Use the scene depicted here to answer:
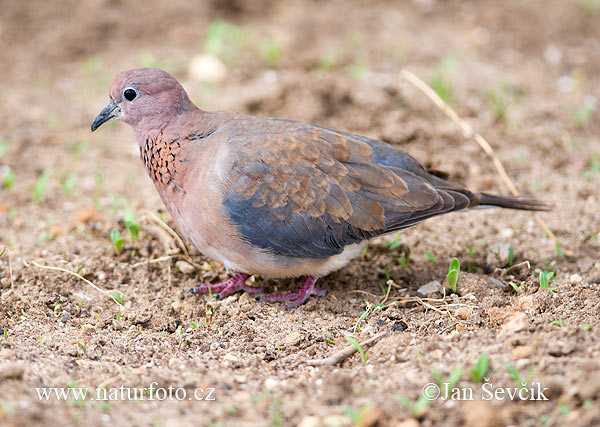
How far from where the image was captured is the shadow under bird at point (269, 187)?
3.80 metres

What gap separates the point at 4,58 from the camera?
7.36 meters

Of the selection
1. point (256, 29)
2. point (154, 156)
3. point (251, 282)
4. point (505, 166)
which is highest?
point (256, 29)

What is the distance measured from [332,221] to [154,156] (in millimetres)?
1131

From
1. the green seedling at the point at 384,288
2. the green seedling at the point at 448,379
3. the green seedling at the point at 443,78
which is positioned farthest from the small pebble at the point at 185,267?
the green seedling at the point at 443,78

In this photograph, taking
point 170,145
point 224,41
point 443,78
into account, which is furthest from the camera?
point 224,41

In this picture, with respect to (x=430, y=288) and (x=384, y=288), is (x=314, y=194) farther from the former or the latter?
(x=430, y=288)

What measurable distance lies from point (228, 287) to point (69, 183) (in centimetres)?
192

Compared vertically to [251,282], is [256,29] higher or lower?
higher

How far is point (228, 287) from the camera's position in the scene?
4.17 m

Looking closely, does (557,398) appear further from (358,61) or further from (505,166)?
(358,61)

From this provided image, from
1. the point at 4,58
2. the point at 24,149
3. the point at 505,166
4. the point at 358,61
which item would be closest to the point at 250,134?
the point at 505,166

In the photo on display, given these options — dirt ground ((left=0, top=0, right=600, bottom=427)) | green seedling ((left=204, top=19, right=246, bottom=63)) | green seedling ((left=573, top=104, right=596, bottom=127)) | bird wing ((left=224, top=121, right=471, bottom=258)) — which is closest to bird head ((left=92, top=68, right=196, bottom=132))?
bird wing ((left=224, top=121, right=471, bottom=258))

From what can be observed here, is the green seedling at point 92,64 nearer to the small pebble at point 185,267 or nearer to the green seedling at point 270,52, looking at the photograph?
the green seedling at point 270,52

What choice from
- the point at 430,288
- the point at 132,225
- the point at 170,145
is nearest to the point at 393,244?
the point at 430,288
